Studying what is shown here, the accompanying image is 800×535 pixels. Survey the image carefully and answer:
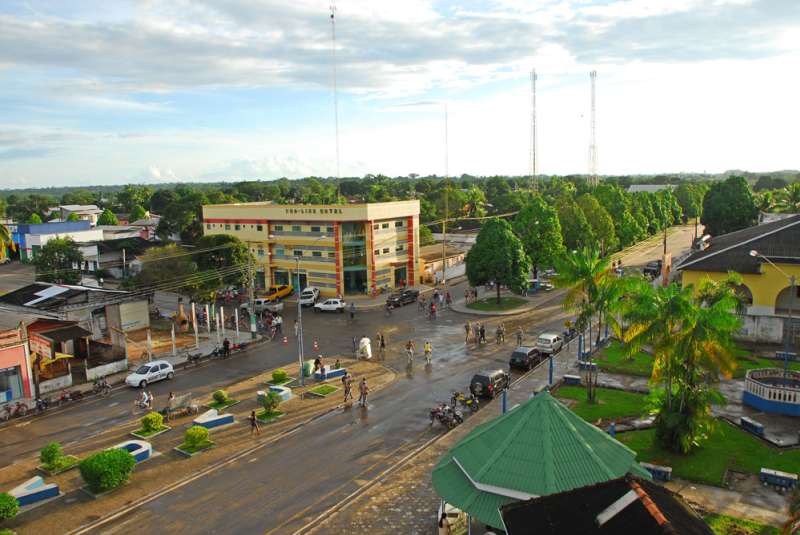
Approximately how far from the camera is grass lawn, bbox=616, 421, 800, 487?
752 inches

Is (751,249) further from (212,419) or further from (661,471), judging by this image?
(212,419)

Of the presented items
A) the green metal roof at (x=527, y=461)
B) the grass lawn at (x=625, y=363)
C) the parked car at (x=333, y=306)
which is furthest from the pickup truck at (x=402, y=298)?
the green metal roof at (x=527, y=461)

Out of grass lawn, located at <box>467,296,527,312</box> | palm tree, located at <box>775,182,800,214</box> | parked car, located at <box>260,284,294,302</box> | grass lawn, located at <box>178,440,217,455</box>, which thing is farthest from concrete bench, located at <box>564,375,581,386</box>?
palm tree, located at <box>775,182,800,214</box>

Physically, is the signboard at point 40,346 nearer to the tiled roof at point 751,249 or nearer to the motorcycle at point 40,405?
the motorcycle at point 40,405

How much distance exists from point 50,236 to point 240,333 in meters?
65.6

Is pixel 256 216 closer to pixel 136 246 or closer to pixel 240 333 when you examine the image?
pixel 240 333

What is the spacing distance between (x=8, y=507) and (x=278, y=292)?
38654 mm

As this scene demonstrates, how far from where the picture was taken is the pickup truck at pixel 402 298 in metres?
50.8

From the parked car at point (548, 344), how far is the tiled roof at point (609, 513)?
78.9 ft

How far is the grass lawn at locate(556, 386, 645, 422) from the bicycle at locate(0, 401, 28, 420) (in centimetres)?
2763

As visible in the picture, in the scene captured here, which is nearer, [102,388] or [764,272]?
[102,388]

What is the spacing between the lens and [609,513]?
10.0m

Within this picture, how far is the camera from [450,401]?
1068 inches

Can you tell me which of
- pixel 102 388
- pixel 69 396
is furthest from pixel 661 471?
pixel 69 396
